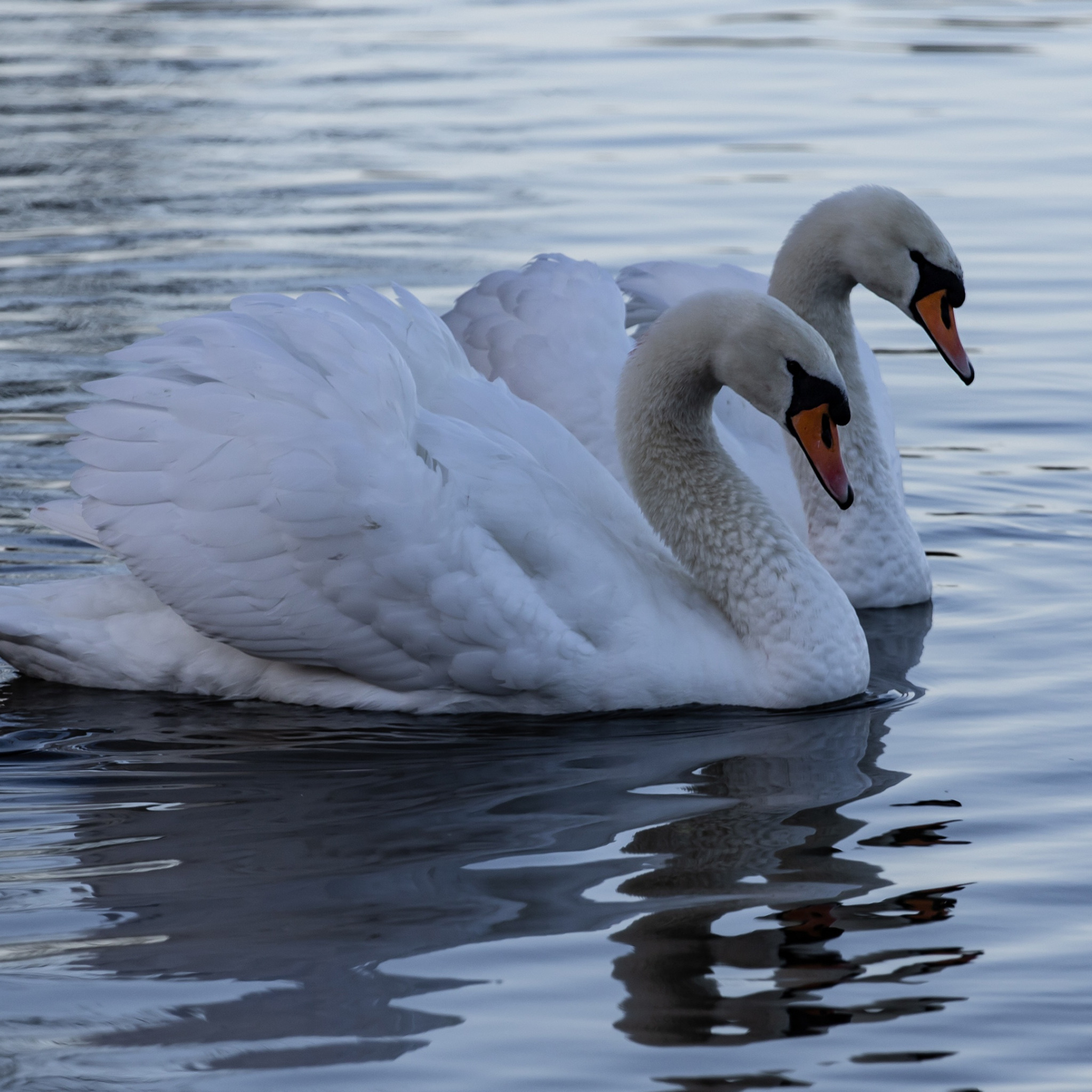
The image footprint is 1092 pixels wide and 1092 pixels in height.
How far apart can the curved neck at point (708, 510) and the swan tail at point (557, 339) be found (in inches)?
40.2

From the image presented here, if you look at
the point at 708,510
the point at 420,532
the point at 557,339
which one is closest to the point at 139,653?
the point at 420,532

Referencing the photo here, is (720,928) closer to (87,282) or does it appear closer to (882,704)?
(882,704)

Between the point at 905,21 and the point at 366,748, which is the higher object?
the point at 905,21

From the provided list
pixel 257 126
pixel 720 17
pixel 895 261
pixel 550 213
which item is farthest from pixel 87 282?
pixel 720 17

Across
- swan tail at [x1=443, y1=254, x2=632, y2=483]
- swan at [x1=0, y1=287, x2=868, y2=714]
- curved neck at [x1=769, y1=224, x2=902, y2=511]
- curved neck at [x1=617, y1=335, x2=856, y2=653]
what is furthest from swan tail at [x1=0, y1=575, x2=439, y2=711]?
curved neck at [x1=769, y1=224, x2=902, y2=511]

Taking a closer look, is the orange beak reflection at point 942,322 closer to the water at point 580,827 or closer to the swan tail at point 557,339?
the water at point 580,827

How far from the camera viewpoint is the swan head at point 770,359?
7137 mm

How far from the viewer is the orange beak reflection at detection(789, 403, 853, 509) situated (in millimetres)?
7242

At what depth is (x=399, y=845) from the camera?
5.95 metres

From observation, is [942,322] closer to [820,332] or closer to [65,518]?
[820,332]

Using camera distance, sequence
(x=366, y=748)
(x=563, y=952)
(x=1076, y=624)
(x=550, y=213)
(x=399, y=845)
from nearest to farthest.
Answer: (x=563, y=952) < (x=399, y=845) < (x=366, y=748) < (x=1076, y=624) < (x=550, y=213)

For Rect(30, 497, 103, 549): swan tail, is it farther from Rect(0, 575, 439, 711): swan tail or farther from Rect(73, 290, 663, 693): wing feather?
Rect(73, 290, 663, 693): wing feather

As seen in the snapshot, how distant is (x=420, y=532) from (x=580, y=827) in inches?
44.5

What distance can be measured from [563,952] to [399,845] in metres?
0.86
